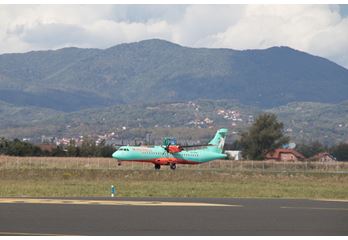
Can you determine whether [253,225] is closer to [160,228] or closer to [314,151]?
[160,228]

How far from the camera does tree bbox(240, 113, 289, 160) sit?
12456cm

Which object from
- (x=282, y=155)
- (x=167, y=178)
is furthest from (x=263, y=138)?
(x=167, y=178)

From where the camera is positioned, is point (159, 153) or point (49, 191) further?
point (159, 153)

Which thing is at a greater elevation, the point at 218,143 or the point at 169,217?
the point at 218,143

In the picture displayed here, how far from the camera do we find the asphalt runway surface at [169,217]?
24.2 meters

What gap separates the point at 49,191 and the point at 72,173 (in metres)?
21.5

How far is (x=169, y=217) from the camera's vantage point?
28.0 metres

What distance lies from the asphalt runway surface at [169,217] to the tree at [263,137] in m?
87.8

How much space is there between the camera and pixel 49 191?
4375 cm

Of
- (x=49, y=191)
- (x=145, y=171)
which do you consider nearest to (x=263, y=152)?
(x=145, y=171)

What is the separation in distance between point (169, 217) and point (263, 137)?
97.6 meters

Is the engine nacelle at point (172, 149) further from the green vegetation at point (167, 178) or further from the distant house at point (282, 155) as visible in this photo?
the distant house at point (282, 155)

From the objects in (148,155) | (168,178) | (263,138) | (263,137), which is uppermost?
(263,137)

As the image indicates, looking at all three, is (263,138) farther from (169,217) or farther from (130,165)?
(169,217)
